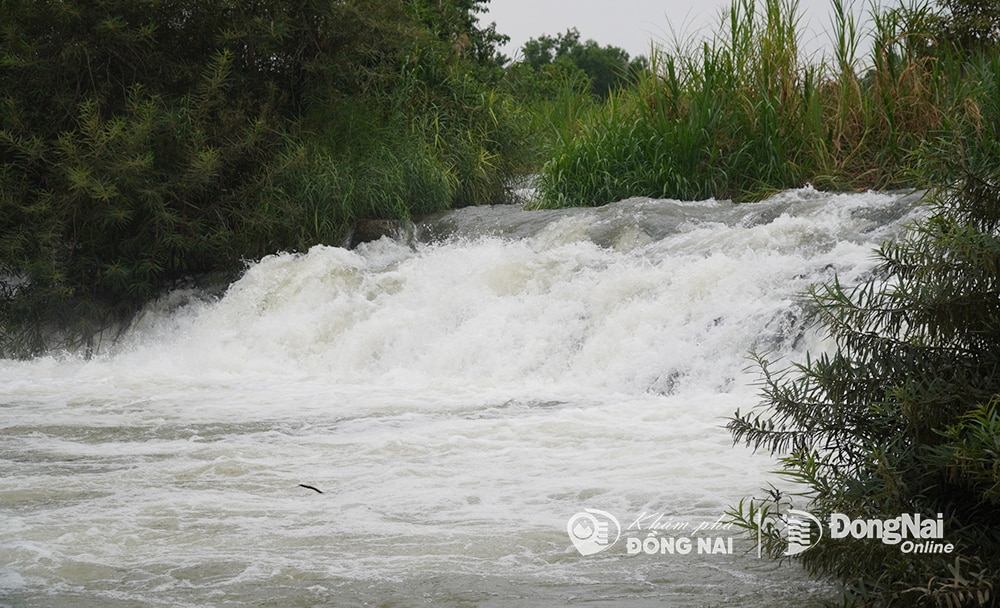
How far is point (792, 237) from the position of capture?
24.4 ft

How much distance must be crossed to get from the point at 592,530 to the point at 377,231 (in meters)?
7.01

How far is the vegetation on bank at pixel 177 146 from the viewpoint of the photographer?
928 centimetres

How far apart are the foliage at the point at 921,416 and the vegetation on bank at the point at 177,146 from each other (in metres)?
7.49

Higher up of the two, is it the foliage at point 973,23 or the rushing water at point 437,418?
the foliage at point 973,23

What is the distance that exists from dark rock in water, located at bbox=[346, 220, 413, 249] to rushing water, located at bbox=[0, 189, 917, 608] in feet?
0.47

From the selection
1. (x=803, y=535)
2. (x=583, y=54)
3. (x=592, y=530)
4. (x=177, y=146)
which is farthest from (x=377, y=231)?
(x=583, y=54)

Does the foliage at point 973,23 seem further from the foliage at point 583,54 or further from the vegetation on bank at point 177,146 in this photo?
the foliage at point 583,54

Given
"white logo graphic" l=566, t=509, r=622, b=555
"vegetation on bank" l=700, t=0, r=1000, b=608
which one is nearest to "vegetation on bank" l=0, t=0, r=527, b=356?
"white logo graphic" l=566, t=509, r=622, b=555

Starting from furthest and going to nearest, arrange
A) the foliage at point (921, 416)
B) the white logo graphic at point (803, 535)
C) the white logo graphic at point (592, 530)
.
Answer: the white logo graphic at point (592, 530) < the white logo graphic at point (803, 535) < the foliage at point (921, 416)

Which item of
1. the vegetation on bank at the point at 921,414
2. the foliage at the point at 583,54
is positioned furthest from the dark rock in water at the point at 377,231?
the foliage at the point at 583,54

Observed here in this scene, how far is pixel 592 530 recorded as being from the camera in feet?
11.7

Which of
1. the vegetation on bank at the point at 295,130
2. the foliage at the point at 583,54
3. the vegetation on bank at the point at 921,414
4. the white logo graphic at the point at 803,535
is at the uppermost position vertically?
the foliage at the point at 583,54

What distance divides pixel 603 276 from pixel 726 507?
13.3ft

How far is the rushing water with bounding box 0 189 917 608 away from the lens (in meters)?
3.14
